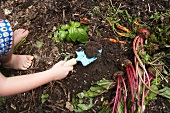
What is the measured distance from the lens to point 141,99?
6.68 feet

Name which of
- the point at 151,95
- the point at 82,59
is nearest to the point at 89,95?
the point at 82,59

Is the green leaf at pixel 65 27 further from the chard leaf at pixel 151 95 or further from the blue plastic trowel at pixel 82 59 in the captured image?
the chard leaf at pixel 151 95

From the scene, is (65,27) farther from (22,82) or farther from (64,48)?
(22,82)

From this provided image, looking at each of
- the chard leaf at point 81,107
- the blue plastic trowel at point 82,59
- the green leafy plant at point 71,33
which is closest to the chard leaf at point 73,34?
the green leafy plant at point 71,33

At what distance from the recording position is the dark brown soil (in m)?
2.14

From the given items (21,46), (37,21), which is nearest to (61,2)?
(37,21)

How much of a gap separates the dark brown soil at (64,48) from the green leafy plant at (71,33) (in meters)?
0.04

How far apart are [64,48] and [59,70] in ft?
1.03

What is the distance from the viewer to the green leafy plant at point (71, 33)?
2.24 meters

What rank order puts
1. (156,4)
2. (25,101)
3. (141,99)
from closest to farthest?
1. (141,99)
2. (25,101)
3. (156,4)

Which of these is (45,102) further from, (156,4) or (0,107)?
(156,4)

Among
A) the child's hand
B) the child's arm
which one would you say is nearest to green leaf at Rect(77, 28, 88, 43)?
the child's hand

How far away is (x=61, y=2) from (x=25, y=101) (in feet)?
2.70

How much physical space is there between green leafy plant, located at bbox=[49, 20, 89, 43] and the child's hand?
24 centimetres
